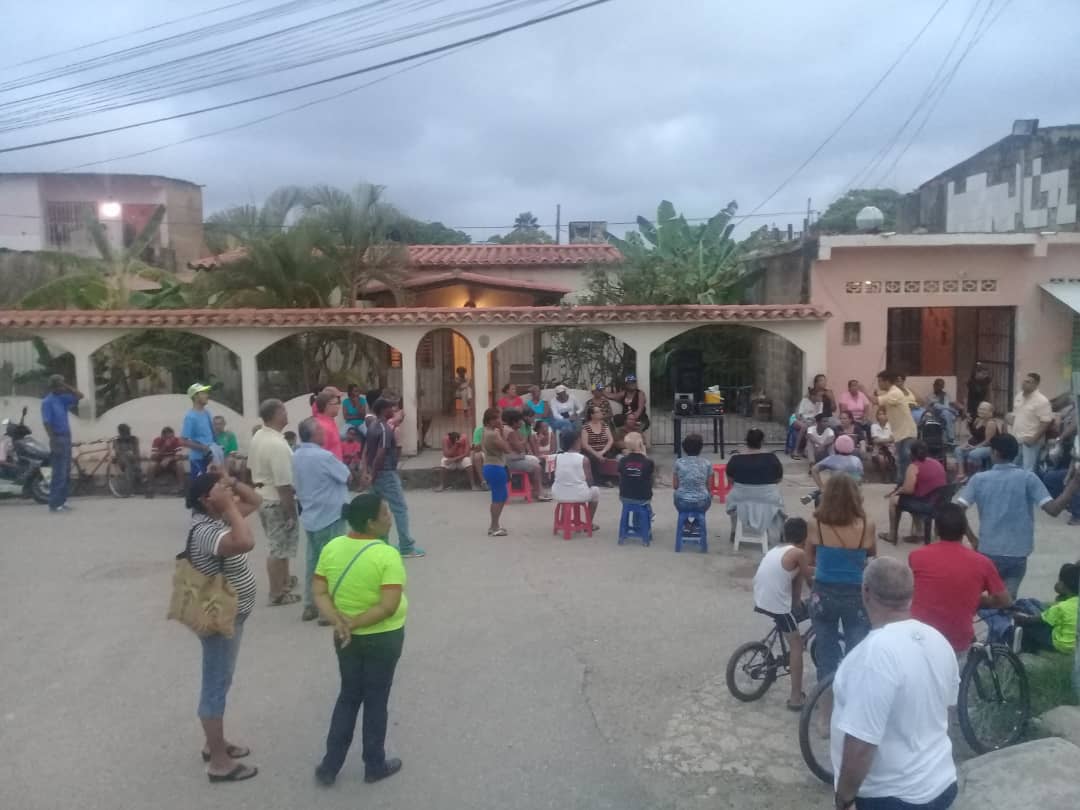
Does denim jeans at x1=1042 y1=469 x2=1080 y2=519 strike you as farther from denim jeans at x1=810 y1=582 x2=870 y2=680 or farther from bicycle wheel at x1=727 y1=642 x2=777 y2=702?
denim jeans at x1=810 y1=582 x2=870 y2=680

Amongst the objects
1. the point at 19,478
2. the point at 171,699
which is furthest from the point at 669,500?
the point at 19,478

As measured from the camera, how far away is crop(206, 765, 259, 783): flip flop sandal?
17.0 feet

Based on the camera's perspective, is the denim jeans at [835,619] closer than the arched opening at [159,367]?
Yes

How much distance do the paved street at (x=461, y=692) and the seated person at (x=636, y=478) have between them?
56 cm

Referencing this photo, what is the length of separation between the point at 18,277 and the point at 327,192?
21.5ft

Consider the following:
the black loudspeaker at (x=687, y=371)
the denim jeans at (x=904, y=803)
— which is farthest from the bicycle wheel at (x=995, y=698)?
the black loudspeaker at (x=687, y=371)

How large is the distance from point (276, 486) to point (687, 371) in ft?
43.4

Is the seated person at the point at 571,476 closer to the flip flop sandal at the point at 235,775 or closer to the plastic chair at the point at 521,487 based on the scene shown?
the plastic chair at the point at 521,487

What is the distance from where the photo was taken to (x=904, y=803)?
10.5 ft

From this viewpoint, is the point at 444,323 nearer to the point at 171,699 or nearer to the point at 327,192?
the point at 327,192

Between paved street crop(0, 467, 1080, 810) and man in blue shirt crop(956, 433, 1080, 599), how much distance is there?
1.67 m

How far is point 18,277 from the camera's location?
63.9 ft

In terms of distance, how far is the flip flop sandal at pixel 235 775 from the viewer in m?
5.18

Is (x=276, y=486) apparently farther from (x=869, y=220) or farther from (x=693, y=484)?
(x=869, y=220)
